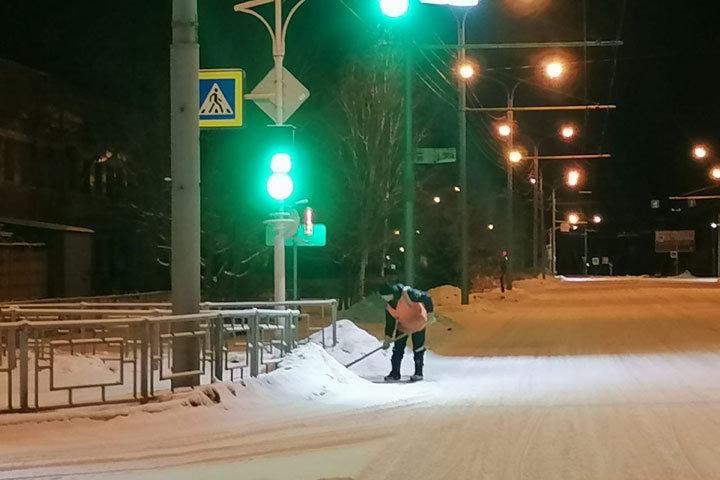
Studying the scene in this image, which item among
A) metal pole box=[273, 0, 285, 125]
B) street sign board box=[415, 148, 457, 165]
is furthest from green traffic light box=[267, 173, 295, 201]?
street sign board box=[415, 148, 457, 165]

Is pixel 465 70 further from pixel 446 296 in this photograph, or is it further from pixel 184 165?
pixel 184 165

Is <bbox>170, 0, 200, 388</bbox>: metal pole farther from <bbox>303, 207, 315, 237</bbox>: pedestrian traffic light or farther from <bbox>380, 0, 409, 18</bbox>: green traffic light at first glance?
<bbox>303, 207, 315, 237</bbox>: pedestrian traffic light

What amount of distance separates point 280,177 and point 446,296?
2696 centimetres

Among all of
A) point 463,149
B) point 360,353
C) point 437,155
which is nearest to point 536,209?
point 463,149

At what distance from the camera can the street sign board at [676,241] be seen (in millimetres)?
105387

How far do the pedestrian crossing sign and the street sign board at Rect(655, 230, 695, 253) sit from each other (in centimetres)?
9799

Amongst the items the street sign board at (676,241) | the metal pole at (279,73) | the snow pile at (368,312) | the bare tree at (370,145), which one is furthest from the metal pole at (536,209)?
the metal pole at (279,73)

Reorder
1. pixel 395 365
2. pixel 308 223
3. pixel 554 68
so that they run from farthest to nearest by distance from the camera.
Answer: pixel 554 68, pixel 308 223, pixel 395 365

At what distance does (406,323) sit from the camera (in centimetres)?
1647

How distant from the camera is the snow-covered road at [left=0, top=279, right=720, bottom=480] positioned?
25.6ft

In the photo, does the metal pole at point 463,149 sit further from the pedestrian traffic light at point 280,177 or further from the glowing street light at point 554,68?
the pedestrian traffic light at point 280,177

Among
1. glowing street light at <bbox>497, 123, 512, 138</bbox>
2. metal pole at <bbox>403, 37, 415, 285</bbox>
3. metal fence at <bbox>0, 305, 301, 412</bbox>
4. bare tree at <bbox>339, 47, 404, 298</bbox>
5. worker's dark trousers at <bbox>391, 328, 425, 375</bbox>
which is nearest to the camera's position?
metal fence at <bbox>0, 305, 301, 412</bbox>

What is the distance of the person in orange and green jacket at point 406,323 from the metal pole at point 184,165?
594 cm

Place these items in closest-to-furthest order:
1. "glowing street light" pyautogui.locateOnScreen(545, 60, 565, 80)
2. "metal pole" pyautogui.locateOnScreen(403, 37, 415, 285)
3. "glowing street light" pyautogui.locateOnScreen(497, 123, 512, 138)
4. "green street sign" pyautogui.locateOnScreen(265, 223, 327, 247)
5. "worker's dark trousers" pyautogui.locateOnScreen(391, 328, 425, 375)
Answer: "worker's dark trousers" pyautogui.locateOnScreen(391, 328, 425, 375)
"green street sign" pyautogui.locateOnScreen(265, 223, 327, 247)
"metal pole" pyautogui.locateOnScreen(403, 37, 415, 285)
"glowing street light" pyautogui.locateOnScreen(545, 60, 565, 80)
"glowing street light" pyautogui.locateOnScreen(497, 123, 512, 138)
